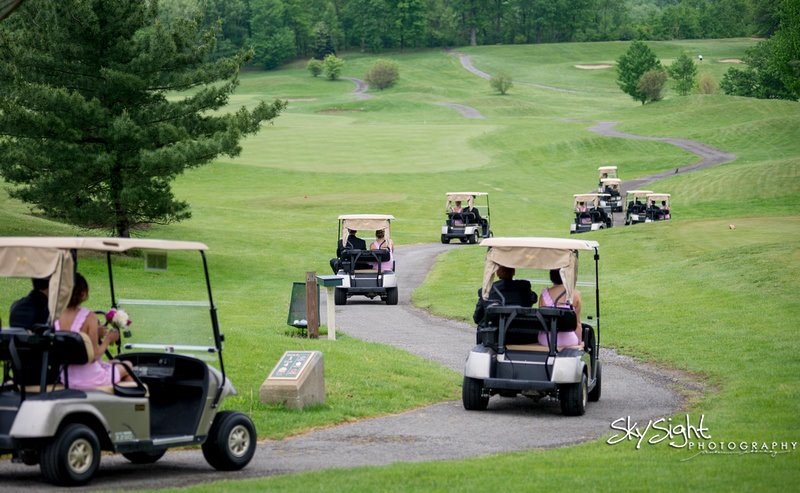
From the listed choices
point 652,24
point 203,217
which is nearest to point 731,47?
point 652,24

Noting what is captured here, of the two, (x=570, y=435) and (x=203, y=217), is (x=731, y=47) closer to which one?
(x=203, y=217)

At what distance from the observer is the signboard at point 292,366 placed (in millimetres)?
14188

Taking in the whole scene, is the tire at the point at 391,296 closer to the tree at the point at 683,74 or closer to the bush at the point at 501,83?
the tree at the point at 683,74

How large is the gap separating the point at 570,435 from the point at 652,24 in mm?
181213

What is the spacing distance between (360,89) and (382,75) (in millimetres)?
4478

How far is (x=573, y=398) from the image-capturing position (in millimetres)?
14328

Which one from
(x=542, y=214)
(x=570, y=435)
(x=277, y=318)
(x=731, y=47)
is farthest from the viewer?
(x=731, y=47)

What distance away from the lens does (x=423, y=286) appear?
3350 cm

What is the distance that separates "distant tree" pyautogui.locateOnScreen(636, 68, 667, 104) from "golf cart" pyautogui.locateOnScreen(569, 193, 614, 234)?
64346 mm

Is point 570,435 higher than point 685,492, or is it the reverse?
point 685,492

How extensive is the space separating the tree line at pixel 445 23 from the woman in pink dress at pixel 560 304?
15202 cm

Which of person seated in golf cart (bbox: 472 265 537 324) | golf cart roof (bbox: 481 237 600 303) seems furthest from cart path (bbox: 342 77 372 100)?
golf cart roof (bbox: 481 237 600 303)

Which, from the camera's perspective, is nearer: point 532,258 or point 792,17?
point 532,258

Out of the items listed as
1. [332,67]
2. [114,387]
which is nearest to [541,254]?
[114,387]
